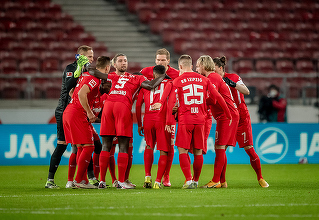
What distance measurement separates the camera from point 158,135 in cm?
714

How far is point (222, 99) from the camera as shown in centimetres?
679

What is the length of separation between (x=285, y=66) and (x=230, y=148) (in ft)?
17.6

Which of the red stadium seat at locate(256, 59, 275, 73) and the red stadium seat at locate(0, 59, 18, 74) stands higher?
the red stadium seat at locate(256, 59, 275, 73)

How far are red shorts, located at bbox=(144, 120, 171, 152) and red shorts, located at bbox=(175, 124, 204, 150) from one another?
292 mm

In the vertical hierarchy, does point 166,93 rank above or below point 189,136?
above

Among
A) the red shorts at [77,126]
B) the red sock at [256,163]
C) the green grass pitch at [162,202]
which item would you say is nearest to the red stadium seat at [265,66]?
the green grass pitch at [162,202]

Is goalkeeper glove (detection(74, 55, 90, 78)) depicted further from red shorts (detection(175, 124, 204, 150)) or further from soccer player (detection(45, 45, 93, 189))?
red shorts (detection(175, 124, 204, 150))

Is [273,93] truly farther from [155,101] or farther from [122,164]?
[122,164]

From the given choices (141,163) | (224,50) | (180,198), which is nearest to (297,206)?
(180,198)

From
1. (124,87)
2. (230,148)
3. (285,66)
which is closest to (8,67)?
(230,148)

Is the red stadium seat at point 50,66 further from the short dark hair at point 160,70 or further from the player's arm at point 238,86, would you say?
the player's arm at point 238,86

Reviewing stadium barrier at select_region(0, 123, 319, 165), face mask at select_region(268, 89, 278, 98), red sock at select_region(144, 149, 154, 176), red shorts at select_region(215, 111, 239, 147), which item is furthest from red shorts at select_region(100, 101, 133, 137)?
face mask at select_region(268, 89, 278, 98)

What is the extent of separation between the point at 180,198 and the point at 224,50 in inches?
490

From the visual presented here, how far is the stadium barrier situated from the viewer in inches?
480
